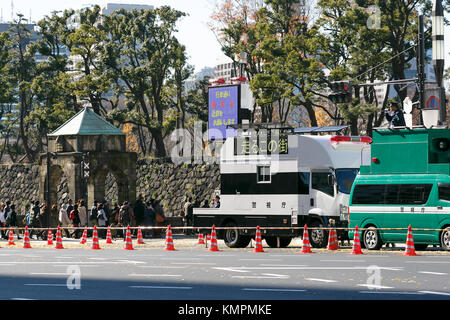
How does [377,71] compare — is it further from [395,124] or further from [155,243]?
[395,124]

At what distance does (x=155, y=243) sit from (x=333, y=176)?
348 inches

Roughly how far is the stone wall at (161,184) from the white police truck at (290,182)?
86.1 feet

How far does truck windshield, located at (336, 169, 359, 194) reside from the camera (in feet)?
109

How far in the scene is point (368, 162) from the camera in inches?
1282

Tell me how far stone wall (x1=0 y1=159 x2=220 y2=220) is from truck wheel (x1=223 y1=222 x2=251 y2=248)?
26.0m

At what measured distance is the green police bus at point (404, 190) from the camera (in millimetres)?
29578

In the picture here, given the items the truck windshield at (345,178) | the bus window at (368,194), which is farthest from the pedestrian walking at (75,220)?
the bus window at (368,194)

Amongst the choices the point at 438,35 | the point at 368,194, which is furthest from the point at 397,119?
the point at 438,35

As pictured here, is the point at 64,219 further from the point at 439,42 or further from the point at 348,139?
the point at 439,42

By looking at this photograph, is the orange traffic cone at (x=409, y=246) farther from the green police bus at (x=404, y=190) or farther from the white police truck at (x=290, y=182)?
the white police truck at (x=290, y=182)

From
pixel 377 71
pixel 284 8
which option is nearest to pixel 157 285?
pixel 377 71

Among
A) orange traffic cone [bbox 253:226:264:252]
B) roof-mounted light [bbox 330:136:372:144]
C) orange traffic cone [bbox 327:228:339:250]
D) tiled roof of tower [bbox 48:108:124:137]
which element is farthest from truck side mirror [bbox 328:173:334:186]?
tiled roof of tower [bbox 48:108:124:137]

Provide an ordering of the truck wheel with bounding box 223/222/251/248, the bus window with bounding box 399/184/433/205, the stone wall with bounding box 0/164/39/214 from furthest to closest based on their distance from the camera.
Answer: the stone wall with bounding box 0/164/39/214 → the truck wheel with bounding box 223/222/251/248 → the bus window with bounding box 399/184/433/205

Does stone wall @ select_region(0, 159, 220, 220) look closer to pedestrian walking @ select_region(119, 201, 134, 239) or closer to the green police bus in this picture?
pedestrian walking @ select_region(119, 201, 134, 239)
